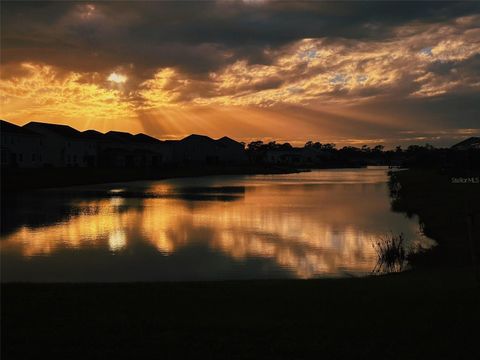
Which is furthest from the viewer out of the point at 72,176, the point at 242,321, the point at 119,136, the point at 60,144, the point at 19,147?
the point at 119,136

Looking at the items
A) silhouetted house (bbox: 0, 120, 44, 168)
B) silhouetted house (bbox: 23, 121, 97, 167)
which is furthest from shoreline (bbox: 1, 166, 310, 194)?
silhouetted house (bbox: 23, 121, 97, 167)

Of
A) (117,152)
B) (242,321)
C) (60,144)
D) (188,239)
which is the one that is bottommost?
(188,239)

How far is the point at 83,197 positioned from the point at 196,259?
2825cm

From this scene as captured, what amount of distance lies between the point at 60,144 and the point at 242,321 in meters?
80.7

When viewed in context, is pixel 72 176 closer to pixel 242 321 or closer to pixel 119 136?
pixel 119 136

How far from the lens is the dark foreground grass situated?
6.87 m

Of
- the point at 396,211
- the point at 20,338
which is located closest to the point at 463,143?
the point at 396,211

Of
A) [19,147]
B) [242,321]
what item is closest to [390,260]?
[242,321]

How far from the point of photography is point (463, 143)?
49000mm

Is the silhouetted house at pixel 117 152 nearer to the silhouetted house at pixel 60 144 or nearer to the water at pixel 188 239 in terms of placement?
the silhouetted house at pixel 60 144

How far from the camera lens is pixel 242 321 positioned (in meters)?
8.06

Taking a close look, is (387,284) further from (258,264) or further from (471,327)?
(258,264)

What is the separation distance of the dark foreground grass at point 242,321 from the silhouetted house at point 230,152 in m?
120

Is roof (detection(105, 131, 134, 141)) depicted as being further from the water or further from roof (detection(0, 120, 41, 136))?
the water
